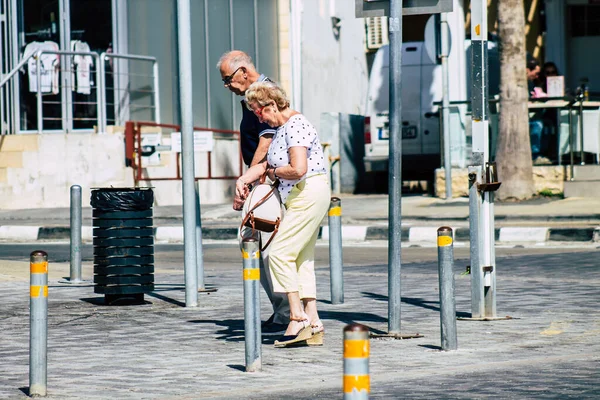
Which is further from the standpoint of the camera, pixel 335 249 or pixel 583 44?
pixel 583 44

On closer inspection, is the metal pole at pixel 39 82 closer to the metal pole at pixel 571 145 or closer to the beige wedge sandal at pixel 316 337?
the metal pole at pixel 571 145

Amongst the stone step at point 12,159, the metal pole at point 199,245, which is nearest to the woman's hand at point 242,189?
the metal pole at point 199,245

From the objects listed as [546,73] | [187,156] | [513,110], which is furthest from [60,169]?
[187,156]

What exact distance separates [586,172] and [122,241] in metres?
11.8

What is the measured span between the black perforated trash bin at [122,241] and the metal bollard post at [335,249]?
1.43 metres

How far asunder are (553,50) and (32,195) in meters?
13.4

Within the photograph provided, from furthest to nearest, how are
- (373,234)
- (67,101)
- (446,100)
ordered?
(67,101) → (446,100) → (373,234)

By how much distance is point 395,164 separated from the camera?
7.98m

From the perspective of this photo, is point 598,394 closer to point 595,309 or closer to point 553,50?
point 595,309

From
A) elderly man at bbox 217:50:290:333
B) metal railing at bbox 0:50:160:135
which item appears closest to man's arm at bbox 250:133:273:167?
elderly man at bbox 217:50:290:333

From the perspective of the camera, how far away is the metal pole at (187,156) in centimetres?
955

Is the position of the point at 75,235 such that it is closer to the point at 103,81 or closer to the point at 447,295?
the point at 447,295

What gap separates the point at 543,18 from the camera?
1140 inches

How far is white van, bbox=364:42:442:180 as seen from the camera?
23.7 m
